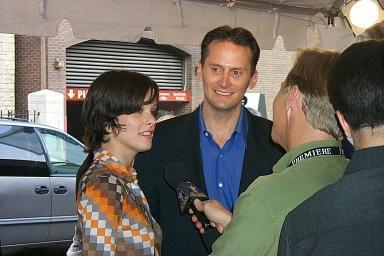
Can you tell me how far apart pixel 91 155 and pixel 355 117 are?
53.4 inches

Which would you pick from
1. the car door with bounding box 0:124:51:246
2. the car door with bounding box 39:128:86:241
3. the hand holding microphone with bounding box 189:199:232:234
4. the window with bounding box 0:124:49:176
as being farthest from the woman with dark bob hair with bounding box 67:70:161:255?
the car door with bounding box 39:128:86:241

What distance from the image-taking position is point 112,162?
8.07 ft

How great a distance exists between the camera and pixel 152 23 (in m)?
4.27

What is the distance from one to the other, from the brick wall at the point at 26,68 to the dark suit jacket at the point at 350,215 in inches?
633

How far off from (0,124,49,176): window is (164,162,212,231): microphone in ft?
17.3

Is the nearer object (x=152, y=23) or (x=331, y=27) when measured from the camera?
(x=152, y=23)

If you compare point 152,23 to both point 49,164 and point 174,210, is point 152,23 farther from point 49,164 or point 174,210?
point 49,164

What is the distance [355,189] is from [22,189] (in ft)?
21.8

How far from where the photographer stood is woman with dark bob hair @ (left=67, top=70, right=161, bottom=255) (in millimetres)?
2193

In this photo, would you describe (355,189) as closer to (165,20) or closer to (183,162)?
(183,162)

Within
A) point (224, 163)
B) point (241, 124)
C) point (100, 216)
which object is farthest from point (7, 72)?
point (100, 216)

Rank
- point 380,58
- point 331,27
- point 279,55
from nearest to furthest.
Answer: point 380,58 → point 331,27 → point 279,55

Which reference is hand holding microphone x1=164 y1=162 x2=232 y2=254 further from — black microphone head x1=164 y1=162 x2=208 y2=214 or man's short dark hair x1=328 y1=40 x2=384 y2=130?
man's short dark hair x1=328 y1=40 x2=384 y2=130

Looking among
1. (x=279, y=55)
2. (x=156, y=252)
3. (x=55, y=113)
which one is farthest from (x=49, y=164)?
(x=279, y=55)
